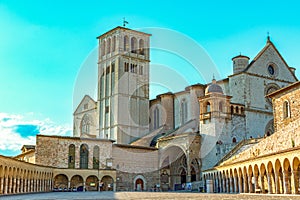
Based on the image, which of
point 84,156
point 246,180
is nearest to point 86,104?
point 84,156

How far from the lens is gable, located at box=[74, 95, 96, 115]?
67.4 m

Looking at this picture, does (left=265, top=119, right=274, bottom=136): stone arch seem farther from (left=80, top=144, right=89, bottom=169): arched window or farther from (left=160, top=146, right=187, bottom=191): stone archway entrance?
(left=80, top=144, right=89, bottom=169): arched window

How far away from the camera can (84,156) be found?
4672 centimetres

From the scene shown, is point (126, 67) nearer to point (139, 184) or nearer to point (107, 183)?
point (139, 184)

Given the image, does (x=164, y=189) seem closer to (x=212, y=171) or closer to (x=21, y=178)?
(x=212, y=171)

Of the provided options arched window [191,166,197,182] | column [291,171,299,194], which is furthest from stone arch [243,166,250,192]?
arched window [191,166,197,182]

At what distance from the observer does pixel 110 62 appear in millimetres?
63062

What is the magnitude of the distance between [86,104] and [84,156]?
923 inches

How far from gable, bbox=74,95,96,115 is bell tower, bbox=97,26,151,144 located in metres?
3.33

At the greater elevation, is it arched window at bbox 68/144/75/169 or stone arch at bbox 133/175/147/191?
arched window at bbox 68/144/75/169

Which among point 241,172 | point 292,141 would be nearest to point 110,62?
point 241,172

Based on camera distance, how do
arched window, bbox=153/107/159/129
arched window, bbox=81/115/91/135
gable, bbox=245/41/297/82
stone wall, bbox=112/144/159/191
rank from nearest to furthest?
stone wall, bbox=112/144/159/191 < gable, bbox=245/41/297/82 < arched window, bbox=153/107/159/129 < arched window, bbox=81/115/91/135

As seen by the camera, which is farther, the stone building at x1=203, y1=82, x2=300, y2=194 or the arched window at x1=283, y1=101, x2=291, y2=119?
the arched window at x1=283, y1=101, x2=291, y2=119

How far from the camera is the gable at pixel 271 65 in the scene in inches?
1911
